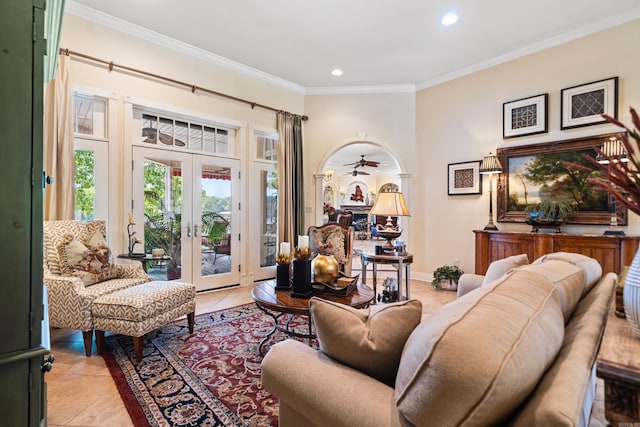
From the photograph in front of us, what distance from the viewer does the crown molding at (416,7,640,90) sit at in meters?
3.48

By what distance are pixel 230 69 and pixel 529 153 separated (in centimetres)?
439

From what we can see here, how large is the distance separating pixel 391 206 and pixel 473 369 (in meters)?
3.04

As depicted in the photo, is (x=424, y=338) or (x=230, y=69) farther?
(x=230, y=69)

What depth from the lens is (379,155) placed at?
32.9 ft

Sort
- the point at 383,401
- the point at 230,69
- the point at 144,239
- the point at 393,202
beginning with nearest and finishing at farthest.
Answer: the point at 383,401 → the point at 393,202 → the point at 144,239 → the point at 230,69

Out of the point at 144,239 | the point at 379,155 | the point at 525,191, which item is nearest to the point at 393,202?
the point at 525,191

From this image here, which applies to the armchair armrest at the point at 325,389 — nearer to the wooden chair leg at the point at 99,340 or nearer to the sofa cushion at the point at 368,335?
the sofa cushion at the point at 368,335

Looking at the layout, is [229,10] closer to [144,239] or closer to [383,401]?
[144,239]

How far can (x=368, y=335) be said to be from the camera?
40.8 inches

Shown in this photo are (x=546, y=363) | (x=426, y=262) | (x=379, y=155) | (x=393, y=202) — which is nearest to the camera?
(x=546, y=363)

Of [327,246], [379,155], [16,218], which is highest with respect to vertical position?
[379,155]

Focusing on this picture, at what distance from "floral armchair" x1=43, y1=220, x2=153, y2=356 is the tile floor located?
0.66 feet

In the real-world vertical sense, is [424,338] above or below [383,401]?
above

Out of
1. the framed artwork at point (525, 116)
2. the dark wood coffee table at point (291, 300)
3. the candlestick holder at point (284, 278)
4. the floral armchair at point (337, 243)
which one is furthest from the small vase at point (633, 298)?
the framed artwork at point (525, 116)
